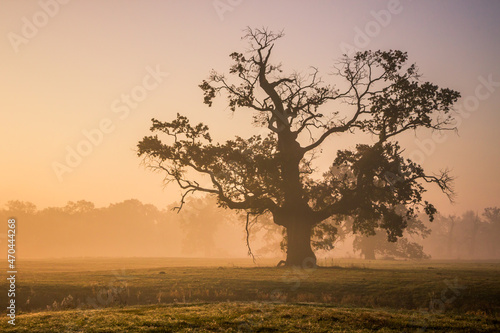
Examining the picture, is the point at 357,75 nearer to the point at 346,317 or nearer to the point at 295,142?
the point at 295,142

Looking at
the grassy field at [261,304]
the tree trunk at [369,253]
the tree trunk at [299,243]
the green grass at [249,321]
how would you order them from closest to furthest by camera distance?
1. the green grass at [249,321]
2. the grassy field at [261,304]
3. the tree trunk at [299,243]
4. the tree trunk at [369,253]

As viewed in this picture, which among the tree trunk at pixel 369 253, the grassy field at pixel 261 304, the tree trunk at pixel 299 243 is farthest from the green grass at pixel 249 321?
the tree trunk at pixel 369 253

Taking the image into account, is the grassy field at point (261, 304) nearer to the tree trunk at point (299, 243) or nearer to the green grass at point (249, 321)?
the green grass at point (249, 321)

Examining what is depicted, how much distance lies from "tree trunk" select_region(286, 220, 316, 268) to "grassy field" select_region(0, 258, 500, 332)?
1035cm

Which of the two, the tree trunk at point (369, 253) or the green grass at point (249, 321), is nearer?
the green grass at point (249, 321)

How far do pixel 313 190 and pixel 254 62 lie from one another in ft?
52.1

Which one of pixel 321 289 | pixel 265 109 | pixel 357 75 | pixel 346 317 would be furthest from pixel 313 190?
pixel 346 317

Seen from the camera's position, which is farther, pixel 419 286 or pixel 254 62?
pixel 254 62

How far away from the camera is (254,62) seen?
45.1m

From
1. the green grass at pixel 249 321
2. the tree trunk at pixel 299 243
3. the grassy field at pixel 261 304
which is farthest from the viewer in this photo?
the tree trunk at pixel 299 243

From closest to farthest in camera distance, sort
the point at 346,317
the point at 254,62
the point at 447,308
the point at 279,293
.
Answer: the point at 346,317 < the point at 447,308 < the point at 279,293 < the point at 254,62

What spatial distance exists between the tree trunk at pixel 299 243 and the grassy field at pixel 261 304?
1035 centimetres

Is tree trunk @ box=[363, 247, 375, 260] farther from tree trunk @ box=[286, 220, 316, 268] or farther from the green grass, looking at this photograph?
the green grass

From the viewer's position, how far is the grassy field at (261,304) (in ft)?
47.1
